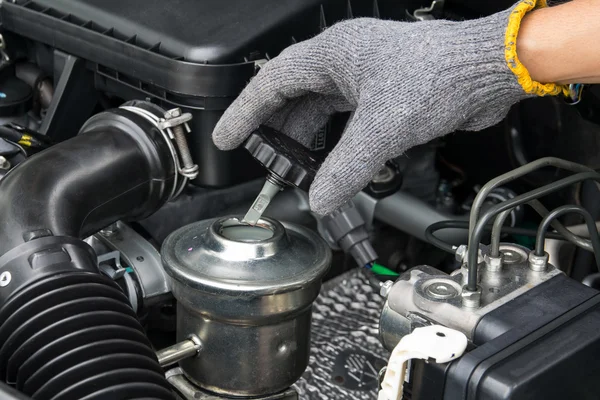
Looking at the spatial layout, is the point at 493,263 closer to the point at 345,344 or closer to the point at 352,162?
the point at 352,162

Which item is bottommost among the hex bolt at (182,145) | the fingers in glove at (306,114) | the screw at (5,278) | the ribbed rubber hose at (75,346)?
the ribbed rubber hose at (75,346)

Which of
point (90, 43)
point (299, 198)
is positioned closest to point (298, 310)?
point (299, 198)

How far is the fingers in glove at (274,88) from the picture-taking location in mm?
928

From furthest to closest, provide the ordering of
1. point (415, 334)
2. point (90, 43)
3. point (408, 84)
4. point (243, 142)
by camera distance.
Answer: point (90, 43), point (243, 142), point (408, 84), point (415, 334)

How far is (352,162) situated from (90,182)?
12.6 inches

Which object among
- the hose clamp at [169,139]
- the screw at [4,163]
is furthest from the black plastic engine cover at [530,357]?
the screw at [4,163]

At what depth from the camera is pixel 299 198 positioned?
1184mm

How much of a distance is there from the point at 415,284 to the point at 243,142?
0.34m

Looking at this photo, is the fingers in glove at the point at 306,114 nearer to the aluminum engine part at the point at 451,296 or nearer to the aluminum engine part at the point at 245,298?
the aluminum engine part at the point at 245,298

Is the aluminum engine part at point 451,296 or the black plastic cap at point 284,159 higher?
the black plastic cap at point 284,159

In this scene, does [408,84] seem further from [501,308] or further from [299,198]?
[299,198]

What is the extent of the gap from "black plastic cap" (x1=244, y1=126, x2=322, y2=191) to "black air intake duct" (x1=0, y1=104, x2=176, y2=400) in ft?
0.58

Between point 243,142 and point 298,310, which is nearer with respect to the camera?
point 298,310

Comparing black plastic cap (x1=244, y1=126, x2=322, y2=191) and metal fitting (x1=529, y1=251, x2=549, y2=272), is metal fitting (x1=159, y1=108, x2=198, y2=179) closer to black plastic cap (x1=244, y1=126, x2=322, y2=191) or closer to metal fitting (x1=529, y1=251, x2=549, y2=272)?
black plastic cap (x1=244, y1=126, x2=322, y2=191)
